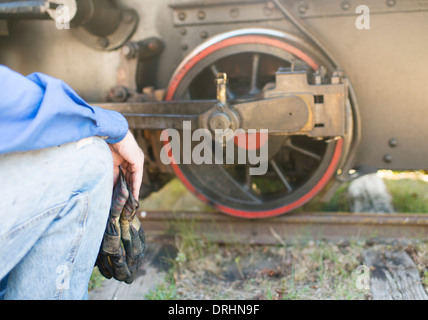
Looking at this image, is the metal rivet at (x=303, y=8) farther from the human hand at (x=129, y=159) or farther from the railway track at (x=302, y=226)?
the human hand at (x=129, y=159)

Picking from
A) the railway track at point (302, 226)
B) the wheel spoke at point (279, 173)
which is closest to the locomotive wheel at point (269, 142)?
the wheel spoke at point (279, 173)

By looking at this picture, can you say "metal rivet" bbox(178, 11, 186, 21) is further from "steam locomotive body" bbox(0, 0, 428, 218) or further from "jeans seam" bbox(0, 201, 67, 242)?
"jeans seam" bbox(0, 201, 67, 242)

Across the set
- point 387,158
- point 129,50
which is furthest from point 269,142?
point 129,50

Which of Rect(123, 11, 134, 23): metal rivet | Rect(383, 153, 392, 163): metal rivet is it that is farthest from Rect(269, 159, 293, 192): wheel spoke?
Rect(123, 11, 134, 23): metal rivet

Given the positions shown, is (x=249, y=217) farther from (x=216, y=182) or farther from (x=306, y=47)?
(x=306, y=47)

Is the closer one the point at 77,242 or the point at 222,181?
the point at 77,242

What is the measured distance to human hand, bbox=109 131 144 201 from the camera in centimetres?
147

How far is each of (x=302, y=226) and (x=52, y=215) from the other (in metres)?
2.02

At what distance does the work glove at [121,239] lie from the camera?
1511 mm

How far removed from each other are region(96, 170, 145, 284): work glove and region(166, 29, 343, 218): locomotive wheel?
110 cm

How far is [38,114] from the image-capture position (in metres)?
1.09

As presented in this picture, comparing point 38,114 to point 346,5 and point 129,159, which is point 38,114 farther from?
point 346,5

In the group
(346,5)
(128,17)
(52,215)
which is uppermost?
(346,5)

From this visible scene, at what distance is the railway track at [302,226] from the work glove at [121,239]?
125cm
